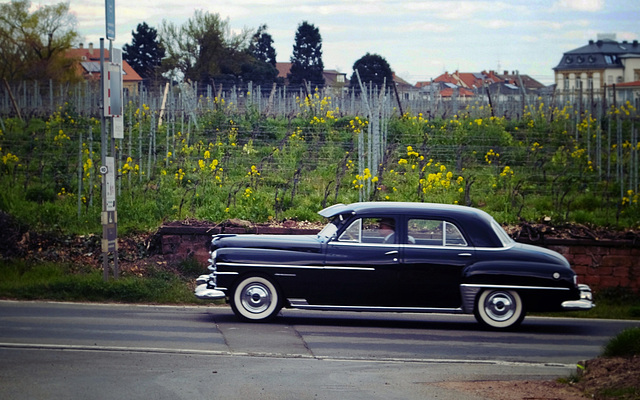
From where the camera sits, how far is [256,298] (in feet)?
36.6

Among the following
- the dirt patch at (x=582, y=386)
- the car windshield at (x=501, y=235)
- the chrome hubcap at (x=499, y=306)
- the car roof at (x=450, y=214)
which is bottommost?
the dirt patch at (x=582, y=386)

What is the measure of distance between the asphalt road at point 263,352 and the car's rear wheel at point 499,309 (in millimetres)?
207

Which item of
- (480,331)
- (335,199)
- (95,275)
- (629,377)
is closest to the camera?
(629,377)

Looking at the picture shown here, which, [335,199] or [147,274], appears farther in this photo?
[335,199]

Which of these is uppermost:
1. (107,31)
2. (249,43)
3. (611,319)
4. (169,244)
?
(249,43)

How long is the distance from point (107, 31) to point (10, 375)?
7.11 m

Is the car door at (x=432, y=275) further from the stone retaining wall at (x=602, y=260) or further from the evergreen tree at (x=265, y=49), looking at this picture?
the evergreen tree at (x=265, y=49)

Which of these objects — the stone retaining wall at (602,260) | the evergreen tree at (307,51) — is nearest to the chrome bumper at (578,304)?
the stone retaining wall at (602,260)

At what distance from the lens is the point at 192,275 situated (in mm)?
14484

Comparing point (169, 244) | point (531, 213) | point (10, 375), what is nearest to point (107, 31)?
point (169, 244)

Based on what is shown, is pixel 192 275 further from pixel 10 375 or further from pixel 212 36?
pixel 212 36

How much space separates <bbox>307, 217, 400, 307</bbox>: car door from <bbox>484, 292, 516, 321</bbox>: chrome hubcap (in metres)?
1.34

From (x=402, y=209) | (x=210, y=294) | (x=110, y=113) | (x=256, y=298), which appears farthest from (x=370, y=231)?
(x=110, y=113)

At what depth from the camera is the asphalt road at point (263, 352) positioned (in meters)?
7.48
